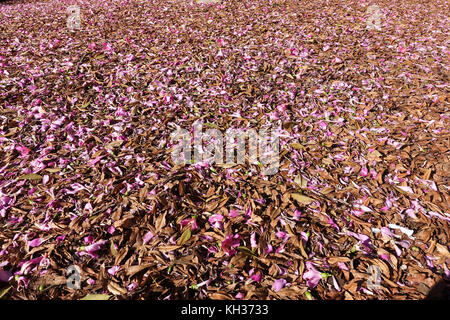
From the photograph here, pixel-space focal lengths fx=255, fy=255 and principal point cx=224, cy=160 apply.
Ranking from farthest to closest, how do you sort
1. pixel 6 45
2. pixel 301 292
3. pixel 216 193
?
1. pixel 6 45
2. pixel 216 193
3. pixel 301 292

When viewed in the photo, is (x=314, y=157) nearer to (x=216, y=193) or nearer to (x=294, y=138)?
(x=294, y=138)

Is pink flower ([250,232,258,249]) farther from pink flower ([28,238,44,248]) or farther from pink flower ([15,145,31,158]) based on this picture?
pink flower ([15,145,31,158])

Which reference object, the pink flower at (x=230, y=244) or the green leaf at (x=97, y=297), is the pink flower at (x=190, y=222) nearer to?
the pink flower at (x=230, y=244)

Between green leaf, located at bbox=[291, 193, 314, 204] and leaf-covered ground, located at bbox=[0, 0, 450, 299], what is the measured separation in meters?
0.02

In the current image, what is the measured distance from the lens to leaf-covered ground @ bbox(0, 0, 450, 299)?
2.19m

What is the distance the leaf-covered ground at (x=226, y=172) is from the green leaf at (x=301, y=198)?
2 cm

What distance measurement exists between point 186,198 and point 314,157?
1.64m

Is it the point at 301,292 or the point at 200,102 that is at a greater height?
the point at 200,102

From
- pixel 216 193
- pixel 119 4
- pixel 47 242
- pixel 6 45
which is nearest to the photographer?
pixel 47 242

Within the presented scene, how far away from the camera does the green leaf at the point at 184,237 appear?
237cm

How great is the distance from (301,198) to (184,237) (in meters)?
1.27

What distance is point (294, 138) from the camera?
342cm

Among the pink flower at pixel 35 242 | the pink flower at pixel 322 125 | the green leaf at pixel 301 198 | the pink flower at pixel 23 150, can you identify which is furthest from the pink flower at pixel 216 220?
the pink flower at pixel 23 150

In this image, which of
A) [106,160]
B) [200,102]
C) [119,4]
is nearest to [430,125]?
[200,102]
